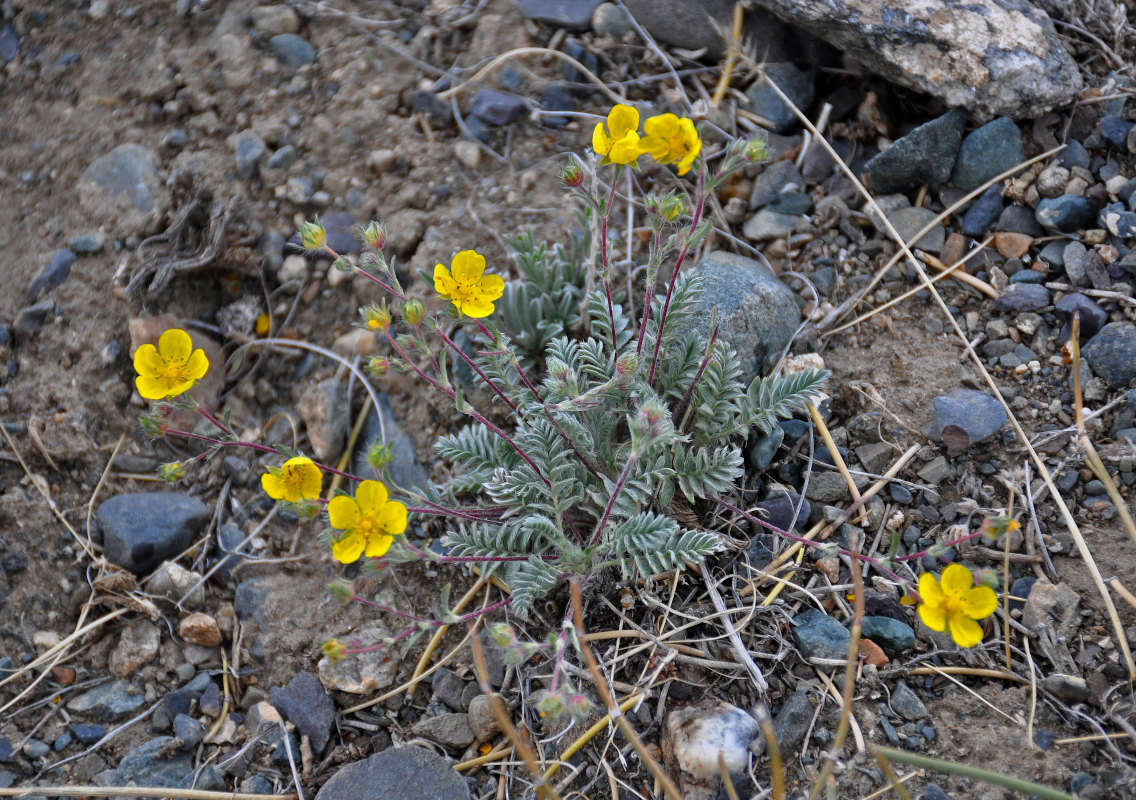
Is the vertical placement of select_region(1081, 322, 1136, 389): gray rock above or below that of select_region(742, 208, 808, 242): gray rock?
below

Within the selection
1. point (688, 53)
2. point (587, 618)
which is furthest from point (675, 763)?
point (688, 53)

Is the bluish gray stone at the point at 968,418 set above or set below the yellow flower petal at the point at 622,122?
below

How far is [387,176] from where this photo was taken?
3.59 m

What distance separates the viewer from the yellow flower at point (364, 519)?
2203 millimetres

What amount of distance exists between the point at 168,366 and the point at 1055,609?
8.92 feet

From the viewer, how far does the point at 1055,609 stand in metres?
2.42

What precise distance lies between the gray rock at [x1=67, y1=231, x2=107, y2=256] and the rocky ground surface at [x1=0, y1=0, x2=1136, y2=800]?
0.05 feet

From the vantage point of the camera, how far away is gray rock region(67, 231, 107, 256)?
133 inches

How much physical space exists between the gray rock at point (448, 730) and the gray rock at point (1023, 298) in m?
2.34

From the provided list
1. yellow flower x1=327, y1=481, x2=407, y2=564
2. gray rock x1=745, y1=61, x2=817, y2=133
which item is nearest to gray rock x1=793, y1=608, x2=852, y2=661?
yellow flower x1=327, y1=481, x2=407, y2=564

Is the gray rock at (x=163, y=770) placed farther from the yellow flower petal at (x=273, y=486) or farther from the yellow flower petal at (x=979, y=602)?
the yellow flower petal at (x=979, y=602)

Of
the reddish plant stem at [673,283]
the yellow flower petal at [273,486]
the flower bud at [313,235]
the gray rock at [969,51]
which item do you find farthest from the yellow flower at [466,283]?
the gray rock at [969,51]

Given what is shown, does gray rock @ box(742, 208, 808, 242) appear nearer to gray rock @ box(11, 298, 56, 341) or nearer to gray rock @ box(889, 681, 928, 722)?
gray rock @ box(889, 681, 928, 722)

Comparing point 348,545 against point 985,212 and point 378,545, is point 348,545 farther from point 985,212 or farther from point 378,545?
point 985,212
